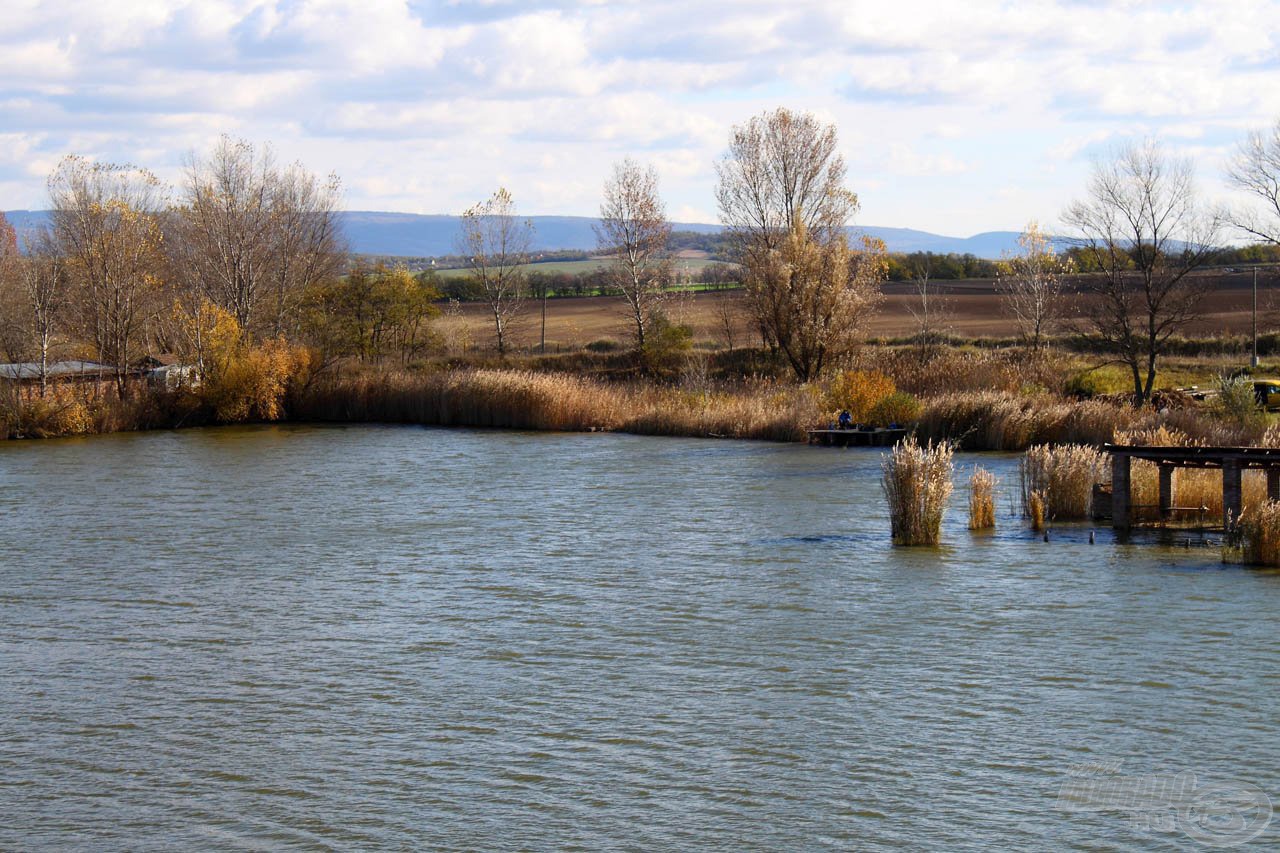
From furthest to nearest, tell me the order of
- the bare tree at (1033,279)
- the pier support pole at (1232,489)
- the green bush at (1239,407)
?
the bare tree at (1033,279), the green bush at (1239,407), the pier support pole at (1232,489)

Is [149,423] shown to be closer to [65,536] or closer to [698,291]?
[65,536]

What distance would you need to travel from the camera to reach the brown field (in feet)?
219

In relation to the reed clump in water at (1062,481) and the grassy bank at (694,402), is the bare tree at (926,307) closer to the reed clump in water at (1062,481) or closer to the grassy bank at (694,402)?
the grassy bank at (694,402)

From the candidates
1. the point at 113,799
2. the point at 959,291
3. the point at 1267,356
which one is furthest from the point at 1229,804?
the point at 959,291

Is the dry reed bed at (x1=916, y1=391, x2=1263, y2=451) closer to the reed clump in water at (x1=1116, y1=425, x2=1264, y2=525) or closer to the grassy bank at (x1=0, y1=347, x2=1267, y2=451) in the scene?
the grassy bank at (x1=0, y1=347, x2=1267, y2=451)

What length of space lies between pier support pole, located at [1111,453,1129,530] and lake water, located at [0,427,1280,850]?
0.36 metres

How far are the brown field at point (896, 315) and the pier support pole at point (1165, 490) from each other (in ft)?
114

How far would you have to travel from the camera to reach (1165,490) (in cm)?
2359

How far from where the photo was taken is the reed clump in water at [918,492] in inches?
849

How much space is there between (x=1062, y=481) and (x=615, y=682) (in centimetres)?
1324

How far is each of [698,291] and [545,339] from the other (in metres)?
26.2

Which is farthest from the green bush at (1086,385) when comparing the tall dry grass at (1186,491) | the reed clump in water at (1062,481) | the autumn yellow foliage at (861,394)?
the reed clump in water at (1062,481)

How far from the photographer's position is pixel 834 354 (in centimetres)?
4997

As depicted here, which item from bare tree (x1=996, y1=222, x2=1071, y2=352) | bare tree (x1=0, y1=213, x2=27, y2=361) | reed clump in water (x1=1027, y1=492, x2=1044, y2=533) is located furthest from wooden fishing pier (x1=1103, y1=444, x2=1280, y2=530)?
bare tree (x1=0, y1=213, x2=27, y2=361)
